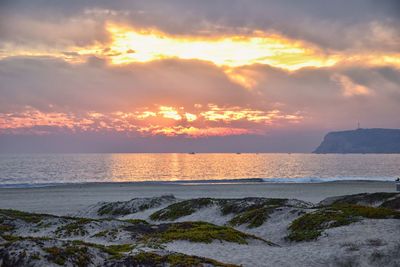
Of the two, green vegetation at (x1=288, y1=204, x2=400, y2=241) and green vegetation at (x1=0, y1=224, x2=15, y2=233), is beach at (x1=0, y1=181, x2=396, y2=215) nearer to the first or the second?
green vegetation at (x1=0, y1=224, x2=15, y2=233)

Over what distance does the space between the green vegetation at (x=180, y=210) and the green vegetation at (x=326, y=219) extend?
14373 millimetres

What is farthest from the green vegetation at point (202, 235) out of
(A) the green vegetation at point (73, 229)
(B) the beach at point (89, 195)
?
(B) the beach at point (89, 195)

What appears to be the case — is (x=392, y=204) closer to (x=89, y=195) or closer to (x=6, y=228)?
(x=6, y=228)

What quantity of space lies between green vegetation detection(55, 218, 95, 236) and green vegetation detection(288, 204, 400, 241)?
1512 centimetres

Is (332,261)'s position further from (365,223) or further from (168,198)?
(168,198)

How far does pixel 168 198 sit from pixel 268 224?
2146 centimetres

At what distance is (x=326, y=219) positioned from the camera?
94.2 feet

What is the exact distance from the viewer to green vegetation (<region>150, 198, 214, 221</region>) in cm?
4150

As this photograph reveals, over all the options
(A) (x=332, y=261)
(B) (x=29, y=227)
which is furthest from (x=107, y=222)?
(A) (x=332, y=261)

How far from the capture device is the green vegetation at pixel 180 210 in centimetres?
4150

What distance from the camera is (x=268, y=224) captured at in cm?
3216

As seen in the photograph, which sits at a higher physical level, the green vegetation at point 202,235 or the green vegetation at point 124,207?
the green vegetation at point 202,235

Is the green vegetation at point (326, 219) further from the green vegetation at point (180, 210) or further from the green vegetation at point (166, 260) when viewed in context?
the green vegetation at point (180, 210)

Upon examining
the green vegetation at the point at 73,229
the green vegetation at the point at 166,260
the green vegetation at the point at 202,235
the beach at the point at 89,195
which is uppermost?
the green vegetation at the point at 166,260
